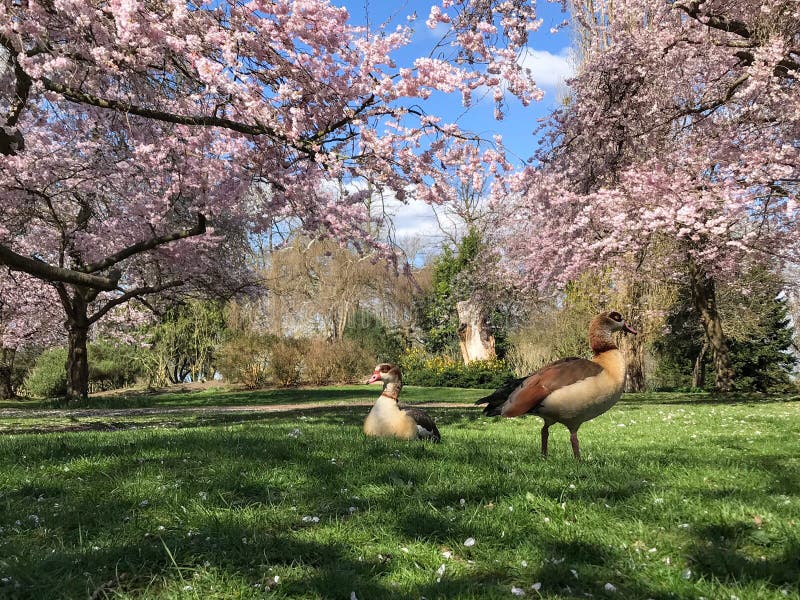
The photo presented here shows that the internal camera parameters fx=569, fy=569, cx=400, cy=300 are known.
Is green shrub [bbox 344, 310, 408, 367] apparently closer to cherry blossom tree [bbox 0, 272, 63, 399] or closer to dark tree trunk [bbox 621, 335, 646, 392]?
dark tree trunk [bbox 621, 335, 646, 392]

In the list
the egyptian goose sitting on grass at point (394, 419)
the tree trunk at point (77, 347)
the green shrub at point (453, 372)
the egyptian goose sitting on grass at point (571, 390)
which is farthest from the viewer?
the green shrub at point (453, 372)

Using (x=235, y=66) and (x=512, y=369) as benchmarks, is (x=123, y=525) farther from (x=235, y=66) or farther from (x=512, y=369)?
(x=512, y=369)

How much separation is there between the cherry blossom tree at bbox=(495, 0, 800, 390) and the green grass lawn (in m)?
8.05

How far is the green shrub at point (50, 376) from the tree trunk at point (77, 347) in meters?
10.4

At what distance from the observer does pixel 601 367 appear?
17.3ft

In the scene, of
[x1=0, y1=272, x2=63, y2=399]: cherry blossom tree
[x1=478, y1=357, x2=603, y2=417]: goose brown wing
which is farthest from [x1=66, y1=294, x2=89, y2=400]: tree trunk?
[x1=478, y1=357, x2=603, y2=417]: goose brown wing

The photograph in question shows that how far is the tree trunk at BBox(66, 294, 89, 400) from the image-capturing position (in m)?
19.1

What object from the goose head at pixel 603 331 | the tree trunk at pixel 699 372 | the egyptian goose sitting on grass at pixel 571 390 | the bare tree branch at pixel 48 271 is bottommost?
the tree trunk at pixel 699 372

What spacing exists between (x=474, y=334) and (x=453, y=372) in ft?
12.5

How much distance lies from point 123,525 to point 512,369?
26815 mm

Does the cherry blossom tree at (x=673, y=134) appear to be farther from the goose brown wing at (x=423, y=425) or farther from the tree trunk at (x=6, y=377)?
the tree trunk at (x=6, y=377)

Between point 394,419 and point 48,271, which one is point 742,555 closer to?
point 394,419

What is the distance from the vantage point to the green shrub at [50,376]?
29.1 meters

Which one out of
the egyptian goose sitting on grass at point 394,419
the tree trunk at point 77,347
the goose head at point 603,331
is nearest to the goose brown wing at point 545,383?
the goose head at point 603,331
